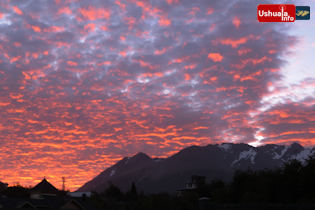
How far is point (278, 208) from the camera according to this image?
24.2 m

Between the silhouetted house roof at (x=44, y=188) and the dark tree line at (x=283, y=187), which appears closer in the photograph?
the dark tree line at (x=283, y=187)

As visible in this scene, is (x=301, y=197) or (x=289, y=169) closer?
(x=301, y=197)

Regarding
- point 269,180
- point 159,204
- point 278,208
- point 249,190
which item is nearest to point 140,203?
point 159,204

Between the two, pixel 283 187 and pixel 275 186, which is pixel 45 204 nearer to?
pixel 275 186

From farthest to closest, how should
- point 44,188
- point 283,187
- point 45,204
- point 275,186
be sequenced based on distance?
point 44,188
point 45,204
point 275,186
point 283,187

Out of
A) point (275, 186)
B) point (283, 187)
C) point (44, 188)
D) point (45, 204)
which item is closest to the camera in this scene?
point (283, 187)

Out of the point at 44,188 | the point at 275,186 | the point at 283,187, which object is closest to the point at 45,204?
the point at 44,188

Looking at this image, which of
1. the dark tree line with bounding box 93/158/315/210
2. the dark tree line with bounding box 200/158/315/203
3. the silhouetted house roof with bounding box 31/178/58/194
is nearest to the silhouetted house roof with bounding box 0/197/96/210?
the silhouetted house roof with bounding box 31/178/58/194

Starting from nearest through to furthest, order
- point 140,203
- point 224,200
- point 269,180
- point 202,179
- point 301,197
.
→ point 301,197
point 269,180
point 224,200
point 140,203
point 202,179

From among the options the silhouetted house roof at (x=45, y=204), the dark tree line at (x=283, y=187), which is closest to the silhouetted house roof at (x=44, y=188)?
the silhouetted house roof at (x=45, y=204)

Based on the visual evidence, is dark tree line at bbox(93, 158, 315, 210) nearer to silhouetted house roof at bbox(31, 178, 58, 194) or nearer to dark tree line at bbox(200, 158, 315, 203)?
dark tree line at bbox(200, 158, 315, 203)

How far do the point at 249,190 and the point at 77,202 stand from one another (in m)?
39.0

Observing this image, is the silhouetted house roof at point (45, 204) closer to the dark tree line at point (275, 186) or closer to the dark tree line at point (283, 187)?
the dark tree line at point (275, 186)

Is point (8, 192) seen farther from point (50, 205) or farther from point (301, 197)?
point (301, 197)
